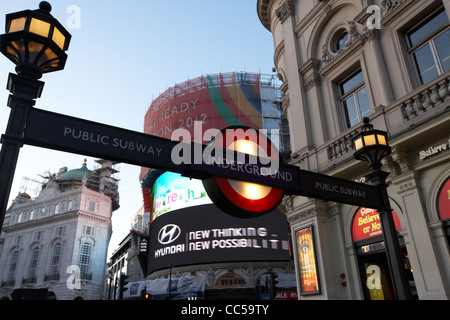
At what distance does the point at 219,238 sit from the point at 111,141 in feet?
118

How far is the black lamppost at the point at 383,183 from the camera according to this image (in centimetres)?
488

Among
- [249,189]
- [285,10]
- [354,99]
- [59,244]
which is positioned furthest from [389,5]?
[59,244]

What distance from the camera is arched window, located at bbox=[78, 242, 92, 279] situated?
69656 mm

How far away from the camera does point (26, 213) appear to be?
7919 centimetres

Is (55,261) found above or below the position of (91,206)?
below

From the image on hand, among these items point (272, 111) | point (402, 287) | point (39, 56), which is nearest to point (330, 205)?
point (402, 287)

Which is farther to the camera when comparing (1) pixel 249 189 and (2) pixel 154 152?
(1) pixel 249 189

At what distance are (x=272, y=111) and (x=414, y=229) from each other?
38932mm

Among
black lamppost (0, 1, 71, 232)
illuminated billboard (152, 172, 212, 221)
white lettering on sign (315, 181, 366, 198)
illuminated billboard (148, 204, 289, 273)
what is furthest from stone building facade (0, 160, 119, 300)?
black lamppost (0, 1, 71, 232)

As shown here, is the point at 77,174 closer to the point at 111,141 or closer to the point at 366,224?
the point at 366,224

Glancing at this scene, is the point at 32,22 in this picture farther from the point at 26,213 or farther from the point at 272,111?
the point at 26,213

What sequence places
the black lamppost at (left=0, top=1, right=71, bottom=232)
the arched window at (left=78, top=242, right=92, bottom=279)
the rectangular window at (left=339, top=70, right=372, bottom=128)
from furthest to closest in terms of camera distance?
the arched window at (left=78, top=242, right=92, bottom=279)
the rectangular window at (left=339, top=70, right=372, bottom=128)
the black lamppost at (left=0, top=1, right=71, bottom=232)

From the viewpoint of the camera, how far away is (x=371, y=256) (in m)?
11.0

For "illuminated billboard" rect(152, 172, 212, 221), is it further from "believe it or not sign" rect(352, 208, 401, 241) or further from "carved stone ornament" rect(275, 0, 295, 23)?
"believe it or not sign" rect(352, 208, 401, 241)
